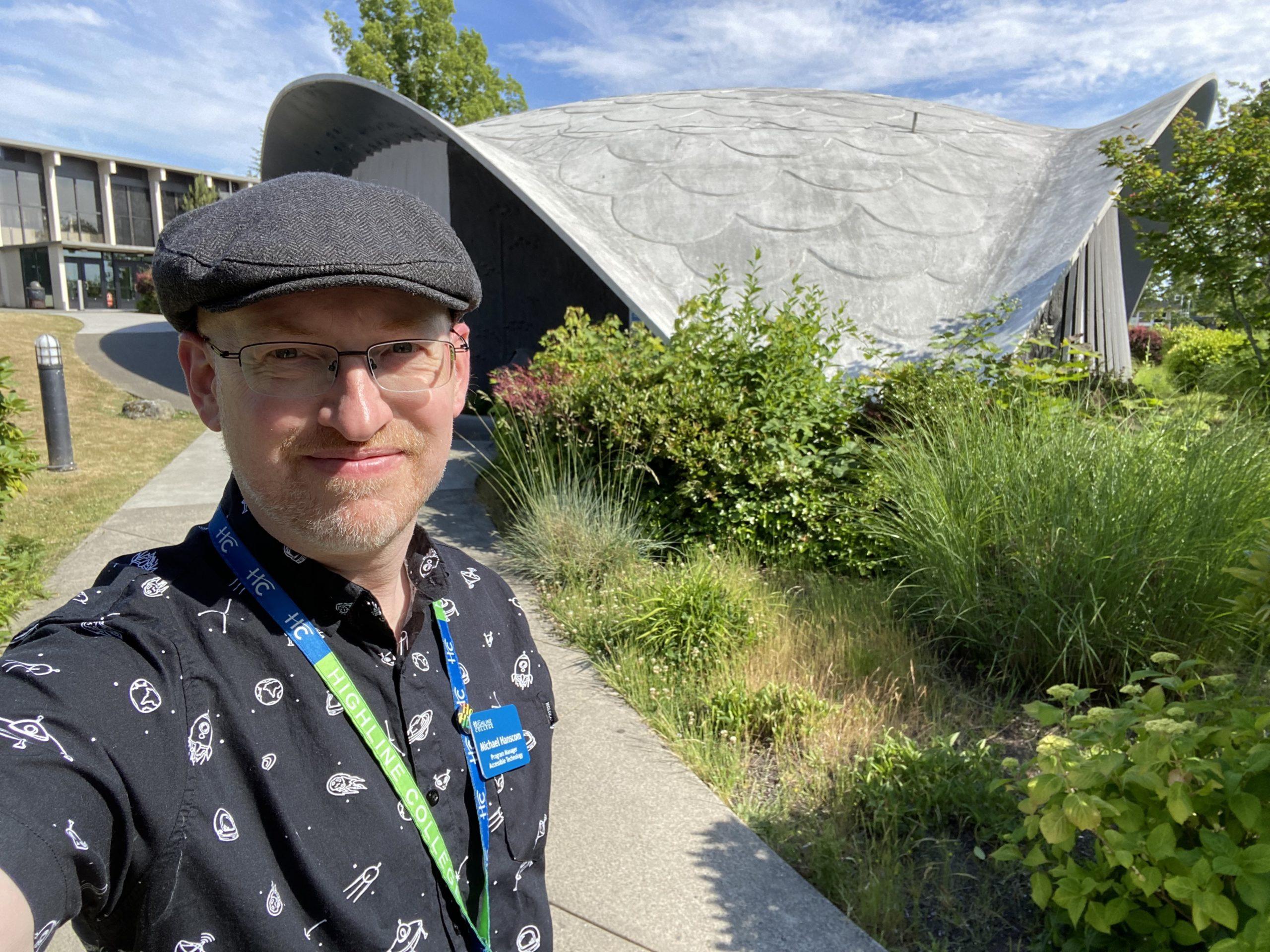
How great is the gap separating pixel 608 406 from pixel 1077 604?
11.2 feet

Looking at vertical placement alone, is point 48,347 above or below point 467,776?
below

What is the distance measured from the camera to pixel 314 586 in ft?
3.92

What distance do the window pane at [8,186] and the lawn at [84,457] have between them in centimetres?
2391

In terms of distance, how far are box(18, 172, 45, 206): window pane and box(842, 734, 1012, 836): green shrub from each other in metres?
43.3

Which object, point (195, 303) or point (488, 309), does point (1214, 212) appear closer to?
point (195, 303)

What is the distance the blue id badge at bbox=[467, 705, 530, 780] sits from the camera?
1317 mm

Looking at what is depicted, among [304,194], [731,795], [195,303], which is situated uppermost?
[304,194]

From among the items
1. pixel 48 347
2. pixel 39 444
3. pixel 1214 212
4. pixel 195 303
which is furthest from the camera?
pixel 39 444

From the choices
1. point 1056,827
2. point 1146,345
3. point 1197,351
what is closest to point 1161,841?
point 1056,827

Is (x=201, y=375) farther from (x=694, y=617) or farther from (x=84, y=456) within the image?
(x=84, y=456)

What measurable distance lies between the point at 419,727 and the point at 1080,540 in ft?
12.4

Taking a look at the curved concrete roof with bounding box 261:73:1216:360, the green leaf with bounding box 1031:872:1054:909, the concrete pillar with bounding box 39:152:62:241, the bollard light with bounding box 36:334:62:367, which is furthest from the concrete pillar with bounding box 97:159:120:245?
the green leaf with bounding box 1031:872:1054:909

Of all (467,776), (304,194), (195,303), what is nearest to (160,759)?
(467,776)

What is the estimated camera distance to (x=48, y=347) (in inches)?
329
